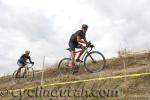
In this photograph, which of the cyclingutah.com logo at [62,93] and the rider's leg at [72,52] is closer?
the cyclingutah.com logo at [62,93]

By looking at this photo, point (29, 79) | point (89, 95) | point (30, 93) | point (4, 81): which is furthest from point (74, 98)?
point (4, 81)

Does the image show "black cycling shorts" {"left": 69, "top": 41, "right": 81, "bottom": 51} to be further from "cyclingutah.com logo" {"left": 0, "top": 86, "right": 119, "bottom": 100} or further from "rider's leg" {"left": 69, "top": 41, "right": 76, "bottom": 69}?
"cyclingutah.com logo" {"left": 0, "top": 86, "right": 119, "bottom": 100}

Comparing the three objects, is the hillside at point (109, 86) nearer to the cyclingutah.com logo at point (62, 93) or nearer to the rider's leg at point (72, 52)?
the cyclingutah.com logo at point (62, 93)

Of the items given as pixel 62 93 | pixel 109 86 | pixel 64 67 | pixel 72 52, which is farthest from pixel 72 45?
pixel 109 86

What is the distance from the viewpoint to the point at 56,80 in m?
16.9

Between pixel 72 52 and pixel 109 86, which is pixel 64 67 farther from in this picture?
pixel 109 86

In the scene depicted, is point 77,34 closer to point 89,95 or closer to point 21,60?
point 89,95

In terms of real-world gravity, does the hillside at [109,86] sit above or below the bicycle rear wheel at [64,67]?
below

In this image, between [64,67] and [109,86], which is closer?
[109,86]

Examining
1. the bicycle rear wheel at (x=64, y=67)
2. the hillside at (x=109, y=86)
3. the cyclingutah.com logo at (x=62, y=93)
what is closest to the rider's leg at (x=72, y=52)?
the bicycle rear wheel at (x=64, y=67)

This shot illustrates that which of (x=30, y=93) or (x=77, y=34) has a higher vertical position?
(x=77, y=34)

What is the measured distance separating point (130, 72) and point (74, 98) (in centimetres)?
257

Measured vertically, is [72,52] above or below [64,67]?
above

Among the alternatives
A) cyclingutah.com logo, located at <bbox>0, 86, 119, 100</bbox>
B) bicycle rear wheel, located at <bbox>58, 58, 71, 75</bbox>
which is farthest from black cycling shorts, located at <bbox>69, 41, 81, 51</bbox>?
cyclingutah.com logo, located at <bbox>0, 86, 119, 100</bbox>
